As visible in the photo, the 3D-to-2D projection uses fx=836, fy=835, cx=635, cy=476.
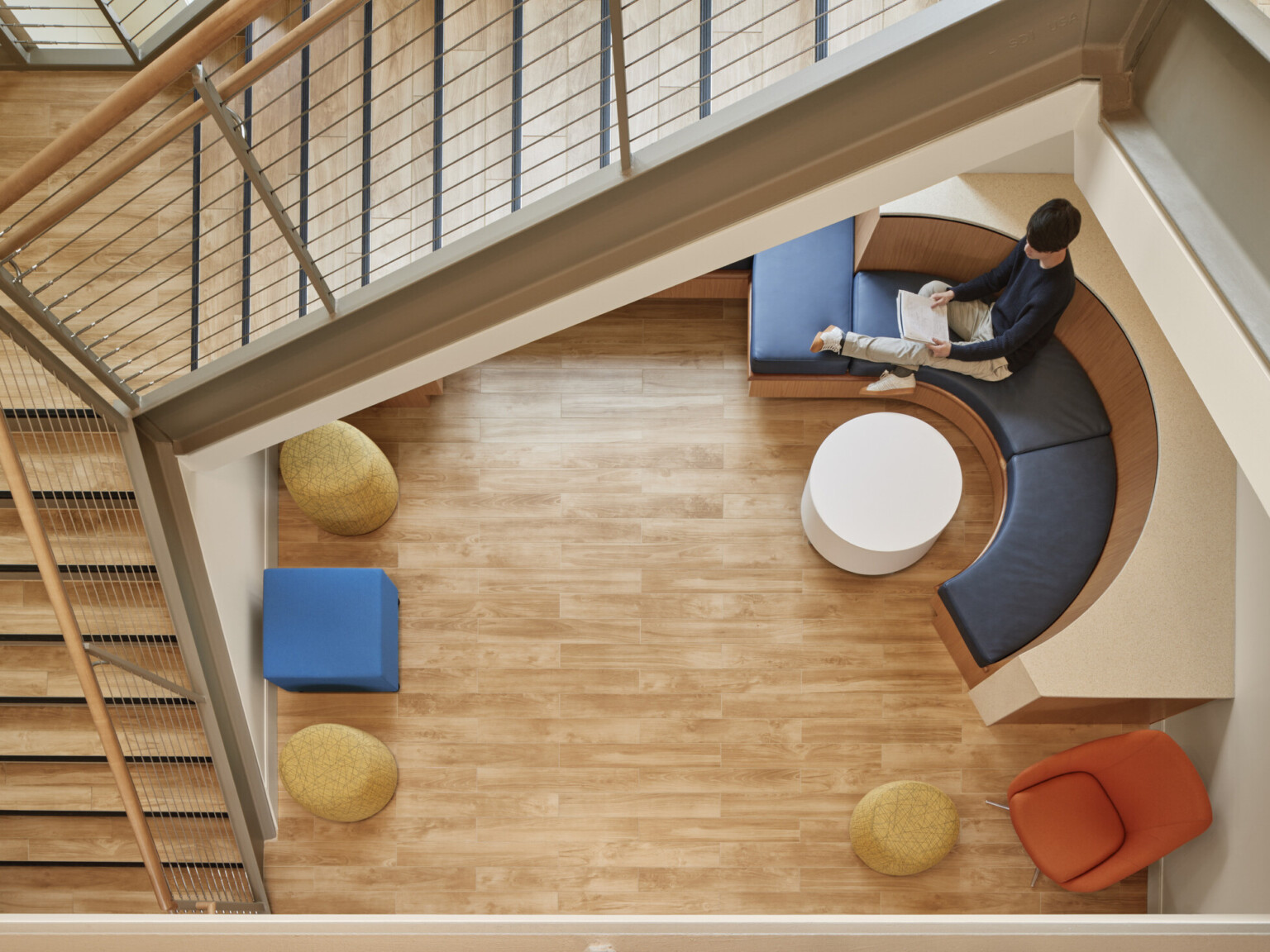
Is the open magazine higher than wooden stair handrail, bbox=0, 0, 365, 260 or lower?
higher

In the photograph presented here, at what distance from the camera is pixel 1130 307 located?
11.2ft

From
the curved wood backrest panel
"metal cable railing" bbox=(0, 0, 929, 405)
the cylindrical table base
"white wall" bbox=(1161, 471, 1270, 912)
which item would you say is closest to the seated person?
the curved wood backrest panel

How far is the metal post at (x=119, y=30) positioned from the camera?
137 inches

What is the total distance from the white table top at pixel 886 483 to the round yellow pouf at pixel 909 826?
1.03 meters

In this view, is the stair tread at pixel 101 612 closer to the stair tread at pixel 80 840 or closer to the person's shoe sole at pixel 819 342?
the stair tread at pixel 80 840

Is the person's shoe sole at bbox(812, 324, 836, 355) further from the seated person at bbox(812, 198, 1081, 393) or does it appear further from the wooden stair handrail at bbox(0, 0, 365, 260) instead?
the wooden stair handrail at bbox(0, 0, 365, 260)

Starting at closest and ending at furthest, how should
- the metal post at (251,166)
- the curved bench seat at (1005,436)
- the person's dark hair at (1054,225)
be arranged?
the metal post at (251,166)
the person's dark hair at (1054,225)
the curved bench seat at (1005,436)

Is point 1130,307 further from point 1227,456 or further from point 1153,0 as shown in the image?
point 1153,0

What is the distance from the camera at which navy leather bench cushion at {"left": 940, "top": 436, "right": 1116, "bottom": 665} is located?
3412 millimetres

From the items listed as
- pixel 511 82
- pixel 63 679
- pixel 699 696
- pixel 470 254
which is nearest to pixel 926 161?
pixel 470 254

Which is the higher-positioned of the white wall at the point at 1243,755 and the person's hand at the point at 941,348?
the person's hand at the point at 941,348

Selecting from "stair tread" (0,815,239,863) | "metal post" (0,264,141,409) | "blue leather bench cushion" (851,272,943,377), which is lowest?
"stair tread" (0,815,239,863)

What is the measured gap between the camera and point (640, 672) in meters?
3.94

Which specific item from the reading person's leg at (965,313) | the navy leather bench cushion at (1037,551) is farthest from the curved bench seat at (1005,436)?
the reading person's leg at (965,313)
